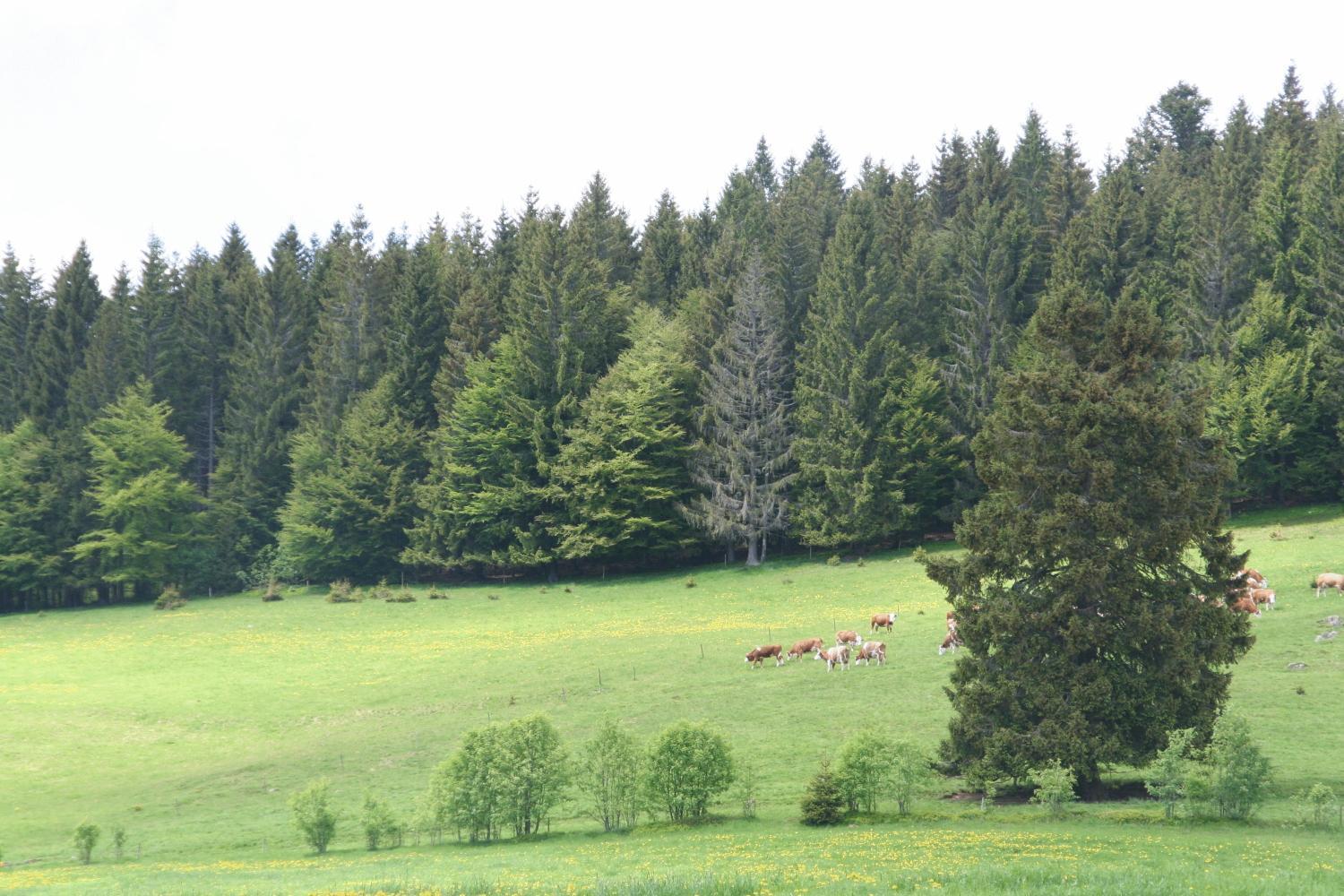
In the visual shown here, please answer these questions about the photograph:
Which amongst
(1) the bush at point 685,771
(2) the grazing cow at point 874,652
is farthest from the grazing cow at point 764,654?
(1) the bush at point 685,771

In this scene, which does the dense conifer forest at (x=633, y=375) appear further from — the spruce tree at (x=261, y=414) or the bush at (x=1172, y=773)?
the bush at (x=1172, y=773)

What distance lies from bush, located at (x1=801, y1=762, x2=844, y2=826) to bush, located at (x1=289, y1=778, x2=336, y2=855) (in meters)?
12.0

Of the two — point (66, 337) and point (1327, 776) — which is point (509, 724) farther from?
point (66, 337)

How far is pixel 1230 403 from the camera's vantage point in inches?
2657

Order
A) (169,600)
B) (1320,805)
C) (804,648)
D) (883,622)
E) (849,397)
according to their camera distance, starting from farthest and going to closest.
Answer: (169,600)
(849,397)
(883,622)
(804,648)
(1320,805)

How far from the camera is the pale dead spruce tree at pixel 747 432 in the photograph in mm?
75375

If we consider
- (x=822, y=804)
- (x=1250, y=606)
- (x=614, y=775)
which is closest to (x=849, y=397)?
(x=1250, y=606)

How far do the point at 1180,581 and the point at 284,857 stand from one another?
76.9ft

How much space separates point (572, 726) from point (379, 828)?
1030 centimetres

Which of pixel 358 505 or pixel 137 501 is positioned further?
pixel 137 501

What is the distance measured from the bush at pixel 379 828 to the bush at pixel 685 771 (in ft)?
21.8

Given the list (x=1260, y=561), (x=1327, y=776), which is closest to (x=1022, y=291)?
(x=1260, y=561)

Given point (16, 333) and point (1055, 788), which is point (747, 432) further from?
point (16, 333)

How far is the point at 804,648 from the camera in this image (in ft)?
150
